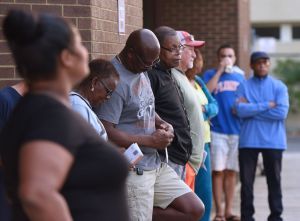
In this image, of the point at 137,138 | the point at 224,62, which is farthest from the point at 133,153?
the point at 224,62

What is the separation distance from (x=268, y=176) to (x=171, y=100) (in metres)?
3.00

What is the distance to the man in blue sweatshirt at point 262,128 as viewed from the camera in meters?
9.00

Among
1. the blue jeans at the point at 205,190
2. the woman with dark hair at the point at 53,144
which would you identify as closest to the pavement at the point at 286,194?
the blue jeans at the point at 205,190

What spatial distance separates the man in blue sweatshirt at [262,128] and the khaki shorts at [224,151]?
0.72 meters

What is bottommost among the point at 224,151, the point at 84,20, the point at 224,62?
the point at 224,151

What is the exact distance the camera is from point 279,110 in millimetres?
8969

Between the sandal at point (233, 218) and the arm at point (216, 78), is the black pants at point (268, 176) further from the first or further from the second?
the arm at point (216, 78)

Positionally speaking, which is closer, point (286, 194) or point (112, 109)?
point (112, 109)

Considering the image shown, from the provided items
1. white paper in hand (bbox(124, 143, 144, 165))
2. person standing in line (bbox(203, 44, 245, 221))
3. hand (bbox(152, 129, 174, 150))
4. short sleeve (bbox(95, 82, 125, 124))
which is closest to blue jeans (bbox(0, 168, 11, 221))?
white paper in hand (bbox(124, 143, 144, 165))

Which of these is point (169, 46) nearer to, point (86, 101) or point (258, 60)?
point (86, 101)

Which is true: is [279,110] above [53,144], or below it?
below

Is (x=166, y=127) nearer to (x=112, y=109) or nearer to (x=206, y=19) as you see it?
(x=112, y=109)

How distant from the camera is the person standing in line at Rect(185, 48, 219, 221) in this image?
7977mm

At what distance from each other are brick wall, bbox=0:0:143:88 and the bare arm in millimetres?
1003
